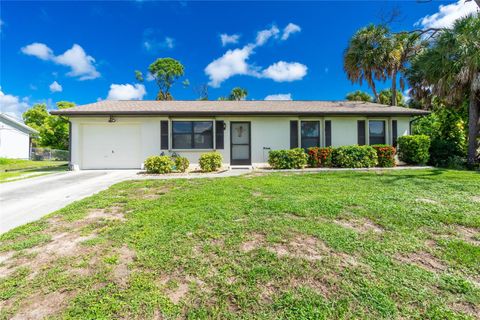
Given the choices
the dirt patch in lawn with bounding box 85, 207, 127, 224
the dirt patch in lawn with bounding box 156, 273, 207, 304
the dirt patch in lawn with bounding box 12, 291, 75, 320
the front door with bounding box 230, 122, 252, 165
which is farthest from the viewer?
the front door with bounding box 230, 122, 252, 165

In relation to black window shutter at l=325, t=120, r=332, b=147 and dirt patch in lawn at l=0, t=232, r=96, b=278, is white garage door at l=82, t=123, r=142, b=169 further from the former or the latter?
black window shutter at l=325, t=120, r=332, b=147

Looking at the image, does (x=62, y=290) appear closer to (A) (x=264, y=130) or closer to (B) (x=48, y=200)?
(B) (x=48, y=200)

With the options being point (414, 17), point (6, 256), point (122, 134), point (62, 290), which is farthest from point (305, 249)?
point (414, 17)

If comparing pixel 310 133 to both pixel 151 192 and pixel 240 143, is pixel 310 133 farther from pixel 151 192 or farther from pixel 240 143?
pixel 151 192

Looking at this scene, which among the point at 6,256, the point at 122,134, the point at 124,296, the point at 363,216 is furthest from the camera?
the point at 122,134

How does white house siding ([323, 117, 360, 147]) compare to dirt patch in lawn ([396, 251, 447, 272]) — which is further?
white house siding ([323, 117, 360, 147])

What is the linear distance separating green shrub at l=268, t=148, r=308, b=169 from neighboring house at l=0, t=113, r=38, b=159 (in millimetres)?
26475

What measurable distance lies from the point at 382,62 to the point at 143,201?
18.0 metres

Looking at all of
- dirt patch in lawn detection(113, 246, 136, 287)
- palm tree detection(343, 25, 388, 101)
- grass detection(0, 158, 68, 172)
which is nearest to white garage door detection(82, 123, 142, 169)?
grass detection(0, 158, 68, 172)

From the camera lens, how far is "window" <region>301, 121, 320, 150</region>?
1099 cm

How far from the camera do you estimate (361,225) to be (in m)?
3.29

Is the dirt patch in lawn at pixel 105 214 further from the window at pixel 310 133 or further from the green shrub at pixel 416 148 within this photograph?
the green shrub at pixel 416 148

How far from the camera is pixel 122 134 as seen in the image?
10.4m

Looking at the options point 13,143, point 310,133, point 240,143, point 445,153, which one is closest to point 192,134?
point 240,143
